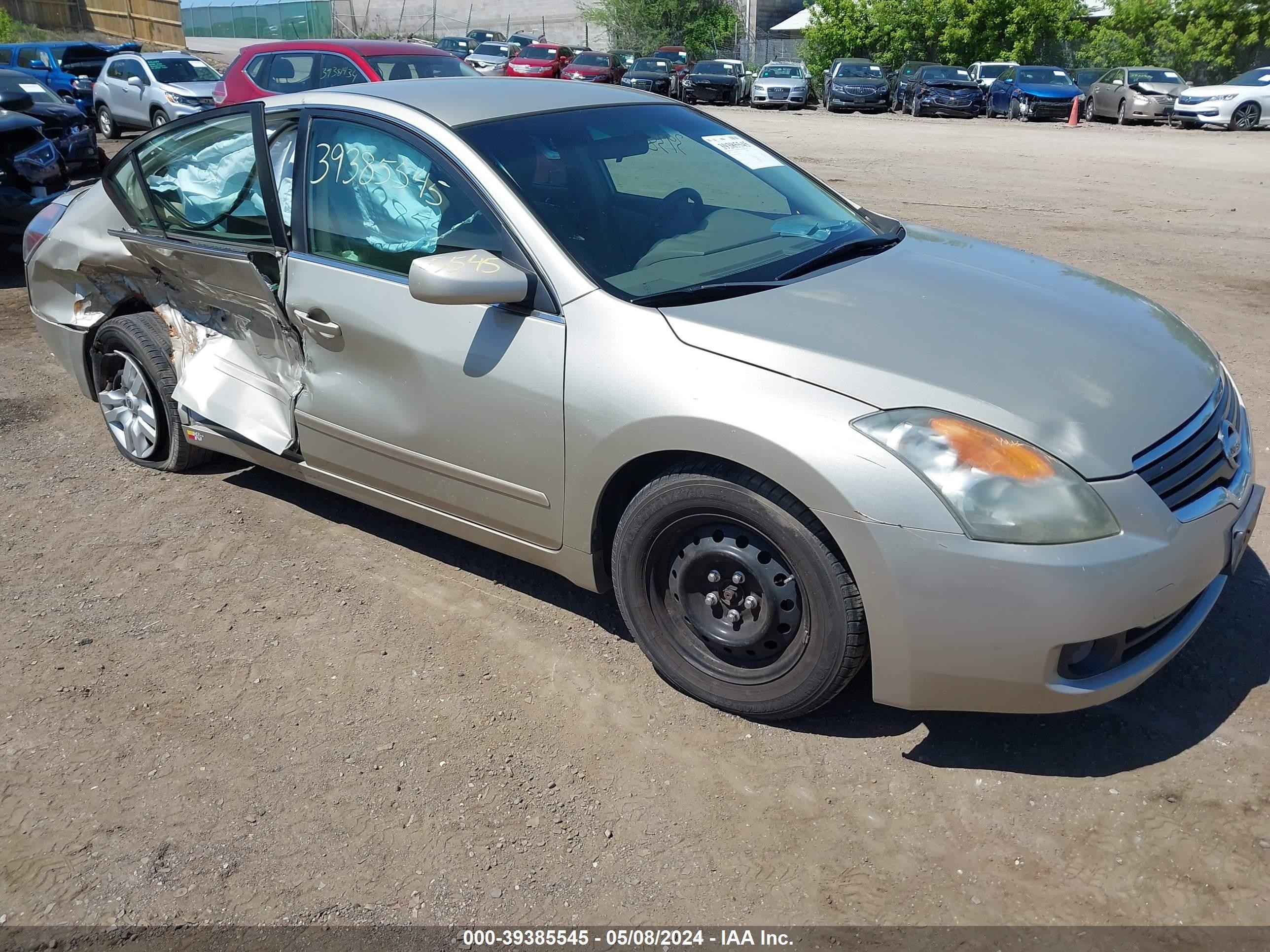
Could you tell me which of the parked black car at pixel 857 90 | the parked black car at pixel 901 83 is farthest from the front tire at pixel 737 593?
the parked black car at pixel 901 83

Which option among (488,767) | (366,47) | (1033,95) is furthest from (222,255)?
(1033,95)

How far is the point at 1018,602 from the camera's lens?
2490mm

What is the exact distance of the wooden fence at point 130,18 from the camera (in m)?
→ 51.7

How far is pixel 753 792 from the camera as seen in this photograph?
280 centimetres

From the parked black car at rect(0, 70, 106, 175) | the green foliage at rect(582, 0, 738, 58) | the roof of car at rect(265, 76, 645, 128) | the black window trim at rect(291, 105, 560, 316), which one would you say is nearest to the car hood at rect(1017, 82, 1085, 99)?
the green foliage at rect(582, 0, 738, 58)

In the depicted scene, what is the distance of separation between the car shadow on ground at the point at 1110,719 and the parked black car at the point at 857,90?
27936 mm

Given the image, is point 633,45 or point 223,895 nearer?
point 223,895

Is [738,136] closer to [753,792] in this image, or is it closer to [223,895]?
[753,792]

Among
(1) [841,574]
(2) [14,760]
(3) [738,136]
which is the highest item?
(3) [738,136]

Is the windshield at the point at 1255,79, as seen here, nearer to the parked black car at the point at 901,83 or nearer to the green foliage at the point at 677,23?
the parked black car at the point at 901,83

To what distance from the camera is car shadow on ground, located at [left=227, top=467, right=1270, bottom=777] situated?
114 inches

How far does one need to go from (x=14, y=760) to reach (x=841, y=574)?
237cm

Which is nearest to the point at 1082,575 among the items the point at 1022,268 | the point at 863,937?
the point at 863,937

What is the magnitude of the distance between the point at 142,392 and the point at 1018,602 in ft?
12.6
